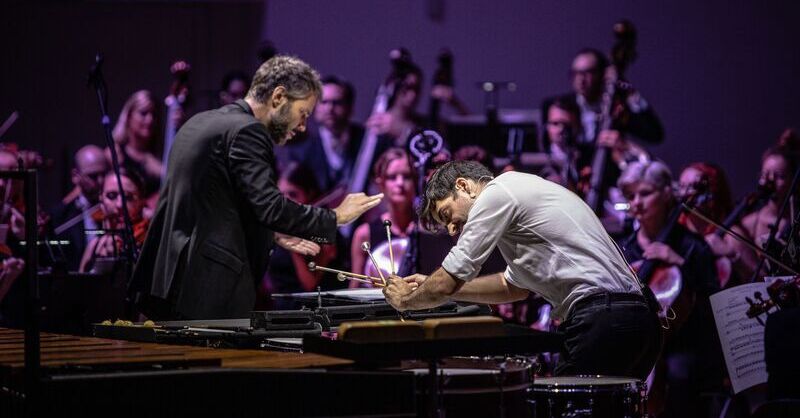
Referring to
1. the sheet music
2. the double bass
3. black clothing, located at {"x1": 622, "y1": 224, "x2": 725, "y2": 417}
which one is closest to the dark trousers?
the sheet music

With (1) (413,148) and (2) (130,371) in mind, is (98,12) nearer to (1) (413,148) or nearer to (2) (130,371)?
(1) (413,148)

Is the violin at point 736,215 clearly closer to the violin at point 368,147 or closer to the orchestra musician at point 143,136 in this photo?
the violin at point 368,147

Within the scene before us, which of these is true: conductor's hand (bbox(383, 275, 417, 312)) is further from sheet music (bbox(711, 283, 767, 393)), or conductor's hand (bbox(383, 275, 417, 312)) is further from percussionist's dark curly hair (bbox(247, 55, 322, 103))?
sheet music (bbox(711, 283, 767, 393))

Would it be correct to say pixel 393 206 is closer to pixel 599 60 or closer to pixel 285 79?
pixel 599 60

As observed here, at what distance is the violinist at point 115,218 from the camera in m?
5.99

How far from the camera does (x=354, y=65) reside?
27.8 ft

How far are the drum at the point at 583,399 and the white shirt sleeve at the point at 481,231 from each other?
1.25 ft

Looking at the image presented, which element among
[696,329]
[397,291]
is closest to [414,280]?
[397,291]

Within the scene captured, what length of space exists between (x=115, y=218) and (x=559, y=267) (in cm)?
351

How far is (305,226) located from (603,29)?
17.3 ft

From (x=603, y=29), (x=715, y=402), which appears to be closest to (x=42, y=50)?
(x=603, y=29)

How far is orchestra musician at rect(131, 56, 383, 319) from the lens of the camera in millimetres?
3559

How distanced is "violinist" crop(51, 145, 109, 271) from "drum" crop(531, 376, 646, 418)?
405 centimetres

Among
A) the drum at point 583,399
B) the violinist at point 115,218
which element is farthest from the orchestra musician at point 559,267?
the violinist at point 115,218
